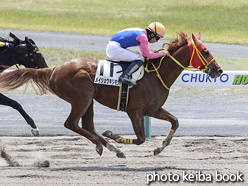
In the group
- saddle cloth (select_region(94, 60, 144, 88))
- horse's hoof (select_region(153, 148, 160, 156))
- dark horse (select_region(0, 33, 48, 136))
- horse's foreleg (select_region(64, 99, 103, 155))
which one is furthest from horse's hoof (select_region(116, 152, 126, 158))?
dark horse (select_region(0, 33, 48, 136))

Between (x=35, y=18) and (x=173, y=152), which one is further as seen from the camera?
(x=35, y=18)

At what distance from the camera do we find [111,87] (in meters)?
7.29

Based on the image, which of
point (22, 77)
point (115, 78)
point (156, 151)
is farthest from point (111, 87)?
point (22, 77)

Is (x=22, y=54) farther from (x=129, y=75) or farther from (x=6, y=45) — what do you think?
(x=129, y=75)

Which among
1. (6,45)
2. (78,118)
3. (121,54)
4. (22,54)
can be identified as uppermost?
(121,54)

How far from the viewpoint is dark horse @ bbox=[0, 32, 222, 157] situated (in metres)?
7.21

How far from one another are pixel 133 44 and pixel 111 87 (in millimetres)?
706

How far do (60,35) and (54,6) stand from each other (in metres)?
12.4

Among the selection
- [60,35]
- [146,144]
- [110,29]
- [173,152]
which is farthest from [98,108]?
[110,29]

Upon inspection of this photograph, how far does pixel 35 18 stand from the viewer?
31.9 meters

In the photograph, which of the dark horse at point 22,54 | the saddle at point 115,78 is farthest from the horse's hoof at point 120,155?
the dark horse at point 22,54

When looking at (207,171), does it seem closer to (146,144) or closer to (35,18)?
(146,144)

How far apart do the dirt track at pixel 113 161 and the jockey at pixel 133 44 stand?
1245mm

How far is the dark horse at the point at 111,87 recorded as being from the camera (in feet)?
23.7
